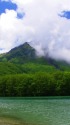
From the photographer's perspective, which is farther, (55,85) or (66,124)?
(55,85)

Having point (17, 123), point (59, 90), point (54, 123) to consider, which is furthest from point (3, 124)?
Answer: point (59, 90)

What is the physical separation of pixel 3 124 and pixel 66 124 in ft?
32.5

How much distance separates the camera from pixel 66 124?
170 feet

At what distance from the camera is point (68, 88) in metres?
194

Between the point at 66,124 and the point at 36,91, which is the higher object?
the point at 36,91

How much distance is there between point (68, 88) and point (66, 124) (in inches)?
5627

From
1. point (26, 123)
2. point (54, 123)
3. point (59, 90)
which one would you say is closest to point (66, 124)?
point (54, 123)

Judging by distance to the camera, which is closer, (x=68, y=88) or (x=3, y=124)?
(x=3, y=124)

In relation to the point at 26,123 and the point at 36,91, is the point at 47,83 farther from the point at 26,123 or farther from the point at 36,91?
the point at 26,123

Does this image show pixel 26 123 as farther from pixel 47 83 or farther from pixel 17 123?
pixel 47 83

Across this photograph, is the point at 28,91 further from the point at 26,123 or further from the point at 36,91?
the point at 26,123

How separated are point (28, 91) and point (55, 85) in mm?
16663

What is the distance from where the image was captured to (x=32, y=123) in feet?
177

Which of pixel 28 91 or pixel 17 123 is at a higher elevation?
pixel 28 91
